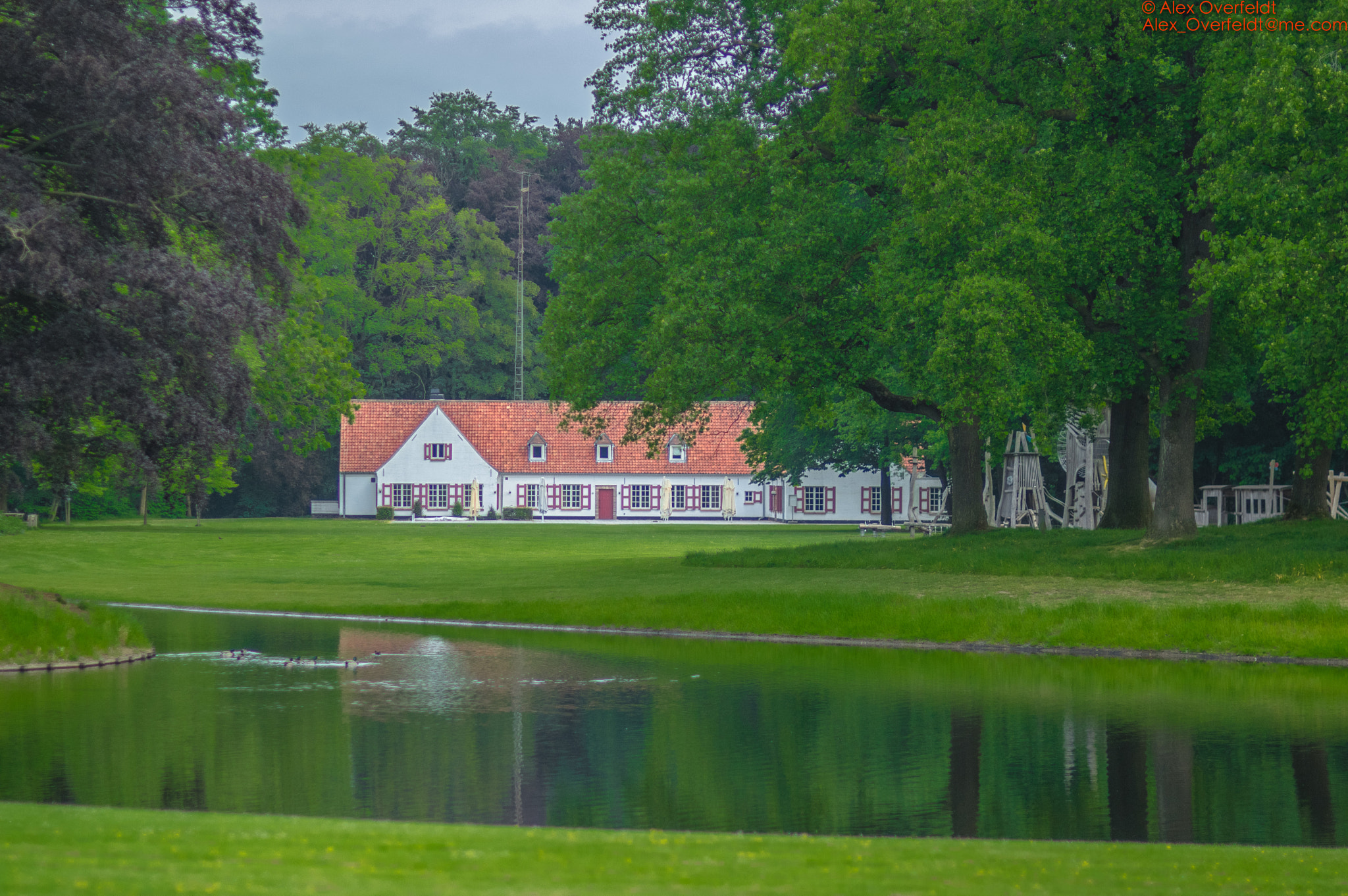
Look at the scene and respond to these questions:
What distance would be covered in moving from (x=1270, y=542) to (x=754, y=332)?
1110 cm

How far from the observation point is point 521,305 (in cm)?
8225

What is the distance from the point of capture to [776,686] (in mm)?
17453

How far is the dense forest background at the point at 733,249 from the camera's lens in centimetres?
1942

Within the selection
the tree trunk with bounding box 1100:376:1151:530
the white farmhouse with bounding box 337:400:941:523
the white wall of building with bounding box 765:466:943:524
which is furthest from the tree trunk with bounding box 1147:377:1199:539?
the white farmhouse with bounding box 337:400:941:523

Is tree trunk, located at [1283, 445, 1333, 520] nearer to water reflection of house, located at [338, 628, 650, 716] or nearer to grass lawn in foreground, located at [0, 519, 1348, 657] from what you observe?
grass lawn in foreground, located at [0, 519, 1348, 657]

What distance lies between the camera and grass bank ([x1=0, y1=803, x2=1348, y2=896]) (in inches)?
269

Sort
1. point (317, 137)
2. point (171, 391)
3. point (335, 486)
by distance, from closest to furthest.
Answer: point (171, 391), point (317, 137), point (335, 486)

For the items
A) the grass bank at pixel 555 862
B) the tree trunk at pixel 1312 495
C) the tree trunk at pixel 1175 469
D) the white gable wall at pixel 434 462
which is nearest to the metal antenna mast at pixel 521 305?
the white gable wall at pixel 434 462

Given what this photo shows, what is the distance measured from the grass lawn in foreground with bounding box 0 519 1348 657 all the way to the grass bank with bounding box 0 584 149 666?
21.4ft

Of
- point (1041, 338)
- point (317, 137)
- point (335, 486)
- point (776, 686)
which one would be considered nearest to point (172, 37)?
point (776, 686)

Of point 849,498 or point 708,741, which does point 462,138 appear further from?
point 708,741

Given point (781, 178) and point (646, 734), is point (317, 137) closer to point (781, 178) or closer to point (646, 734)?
point (781, 178)

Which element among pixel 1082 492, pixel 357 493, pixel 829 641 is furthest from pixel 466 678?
pixel 357 493

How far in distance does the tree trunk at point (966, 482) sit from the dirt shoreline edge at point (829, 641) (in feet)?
38.5
